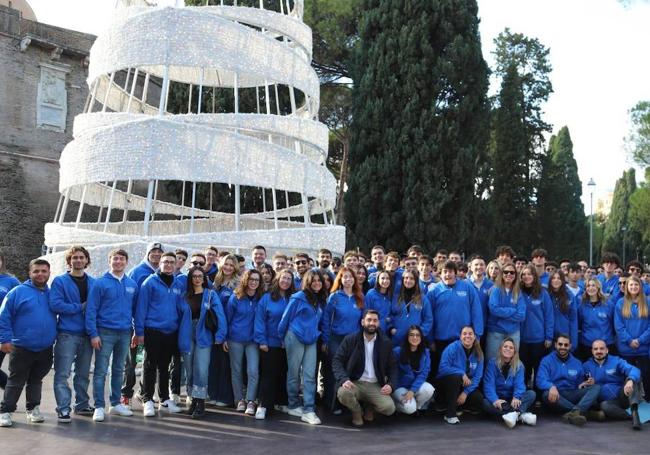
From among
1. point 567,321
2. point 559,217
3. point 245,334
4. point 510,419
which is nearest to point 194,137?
point 245,334

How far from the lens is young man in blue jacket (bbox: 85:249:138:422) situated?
6391 mm

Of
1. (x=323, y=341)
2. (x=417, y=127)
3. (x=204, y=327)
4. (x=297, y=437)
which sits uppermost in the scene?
(x=417, y=127)

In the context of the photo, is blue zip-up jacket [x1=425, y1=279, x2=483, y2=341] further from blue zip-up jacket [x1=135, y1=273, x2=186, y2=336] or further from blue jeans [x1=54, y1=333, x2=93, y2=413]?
blue jeans [x1=54, y1=333, x2=93, y2=413]

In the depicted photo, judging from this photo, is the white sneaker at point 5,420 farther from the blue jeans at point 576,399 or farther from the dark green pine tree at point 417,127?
the dark green pine tree at point 417,127

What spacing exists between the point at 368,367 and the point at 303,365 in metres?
0.73

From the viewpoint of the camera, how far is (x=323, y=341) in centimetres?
708

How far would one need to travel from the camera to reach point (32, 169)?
19.2 metres

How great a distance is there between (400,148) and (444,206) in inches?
87.1

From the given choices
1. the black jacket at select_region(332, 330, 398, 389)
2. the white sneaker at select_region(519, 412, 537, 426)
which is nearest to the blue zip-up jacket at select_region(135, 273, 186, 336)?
the black jacket at select_region(332, 330, 398, 389)

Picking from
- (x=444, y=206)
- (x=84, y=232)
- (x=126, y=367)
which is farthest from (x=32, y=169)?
(x=126, y=367)

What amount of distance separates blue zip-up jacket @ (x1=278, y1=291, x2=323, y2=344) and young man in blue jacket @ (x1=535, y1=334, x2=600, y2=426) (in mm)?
2697

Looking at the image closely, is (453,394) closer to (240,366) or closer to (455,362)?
(455,362)

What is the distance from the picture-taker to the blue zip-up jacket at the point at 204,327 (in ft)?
22.5

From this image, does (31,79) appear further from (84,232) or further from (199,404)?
(199,404)
